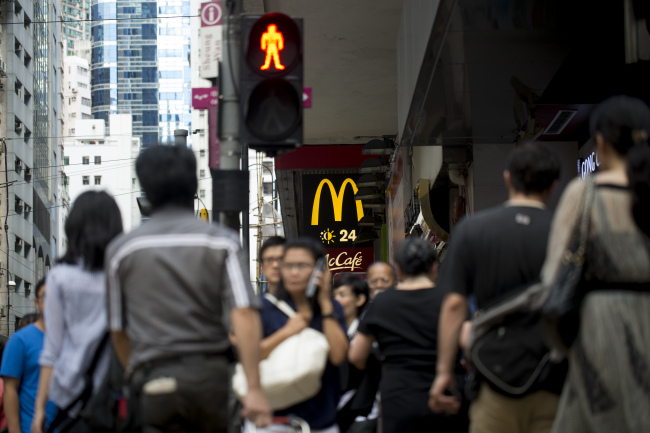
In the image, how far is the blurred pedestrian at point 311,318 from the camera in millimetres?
5742

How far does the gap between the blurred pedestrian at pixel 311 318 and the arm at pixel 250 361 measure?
1.24 metres

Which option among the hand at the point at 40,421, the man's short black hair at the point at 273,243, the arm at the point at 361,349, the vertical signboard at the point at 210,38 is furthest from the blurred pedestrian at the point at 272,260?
the hand at the point at 40,421

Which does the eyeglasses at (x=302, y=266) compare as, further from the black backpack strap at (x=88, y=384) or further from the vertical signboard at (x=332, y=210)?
the vertical signboard at (x=332, y=210)

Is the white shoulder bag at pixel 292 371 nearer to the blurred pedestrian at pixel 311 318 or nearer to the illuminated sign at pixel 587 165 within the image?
the blurred pedestrian at pixel 311 318

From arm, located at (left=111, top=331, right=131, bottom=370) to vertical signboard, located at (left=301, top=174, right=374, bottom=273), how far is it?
1815 centimetres

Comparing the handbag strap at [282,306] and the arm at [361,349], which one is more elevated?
the handbag strap at [282,306]

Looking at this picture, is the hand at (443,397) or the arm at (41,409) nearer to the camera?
the hand at (443,397)

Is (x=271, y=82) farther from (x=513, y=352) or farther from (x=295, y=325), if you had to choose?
(x=513, y=352)

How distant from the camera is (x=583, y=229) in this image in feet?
12.6

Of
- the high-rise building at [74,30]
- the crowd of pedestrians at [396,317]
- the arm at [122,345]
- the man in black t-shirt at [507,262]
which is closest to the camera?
the crowd of pedestrians at [396,317]

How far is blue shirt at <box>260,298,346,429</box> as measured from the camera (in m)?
5.73

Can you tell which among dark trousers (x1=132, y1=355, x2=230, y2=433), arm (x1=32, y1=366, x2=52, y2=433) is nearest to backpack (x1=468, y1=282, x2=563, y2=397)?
dark trousers (x1=132, y1=355, x2=230, y2=433)

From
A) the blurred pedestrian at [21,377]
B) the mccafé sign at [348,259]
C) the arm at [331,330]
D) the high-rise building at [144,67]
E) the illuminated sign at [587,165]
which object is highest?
the high-rise building at [144,67]

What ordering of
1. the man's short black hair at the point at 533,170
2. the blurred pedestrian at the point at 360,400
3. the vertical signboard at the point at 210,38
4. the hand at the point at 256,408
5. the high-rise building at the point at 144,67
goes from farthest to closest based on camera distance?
the high-rise building at the point at 144,67, the vertical signboard at the point at 210,38, the blurred pedestrian at the point at 360,400, the man's short black hair at the point at 533,170, the hand at the point at 256,408
